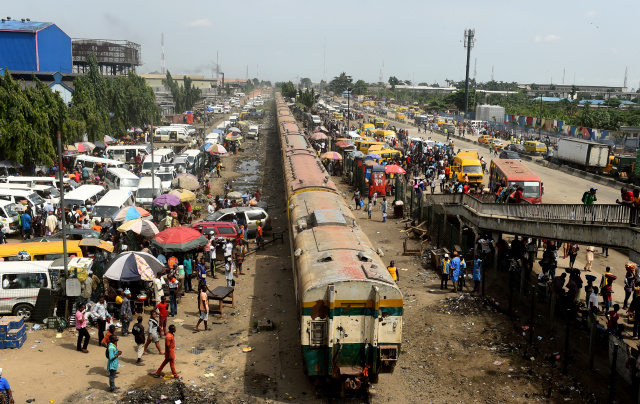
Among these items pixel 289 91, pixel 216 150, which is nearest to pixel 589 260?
pixel 216 150

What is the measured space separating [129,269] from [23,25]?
167ft

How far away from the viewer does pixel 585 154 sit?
40.9m

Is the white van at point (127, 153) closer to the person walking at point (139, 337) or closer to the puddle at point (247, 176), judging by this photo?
the puddle at point (247, 176)

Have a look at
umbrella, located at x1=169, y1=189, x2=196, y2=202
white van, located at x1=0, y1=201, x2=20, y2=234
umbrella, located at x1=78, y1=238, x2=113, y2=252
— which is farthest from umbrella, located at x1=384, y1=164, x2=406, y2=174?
white van, located at x1=0, y1=201, x2=20, y2=234

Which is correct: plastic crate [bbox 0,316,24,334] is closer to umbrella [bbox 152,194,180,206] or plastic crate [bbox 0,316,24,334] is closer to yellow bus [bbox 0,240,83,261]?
yellow bus [bbox 0,240,83,261]

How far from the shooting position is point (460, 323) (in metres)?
15.3

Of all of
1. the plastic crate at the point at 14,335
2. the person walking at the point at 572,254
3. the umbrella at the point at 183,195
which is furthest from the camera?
the umbrella at the point at 183,195

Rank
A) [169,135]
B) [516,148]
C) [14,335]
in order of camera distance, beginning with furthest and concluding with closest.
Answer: [169,135], [516,148], [14,335]

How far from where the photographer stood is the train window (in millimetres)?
10547

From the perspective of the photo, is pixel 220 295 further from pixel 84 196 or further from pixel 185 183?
pixel 185 183

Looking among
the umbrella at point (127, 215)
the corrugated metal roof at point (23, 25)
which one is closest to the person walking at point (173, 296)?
the umbrella at point (127, 215)

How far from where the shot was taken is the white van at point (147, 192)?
89.0ft

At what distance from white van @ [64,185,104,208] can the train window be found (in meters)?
18.1

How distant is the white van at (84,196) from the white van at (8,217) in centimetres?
217
